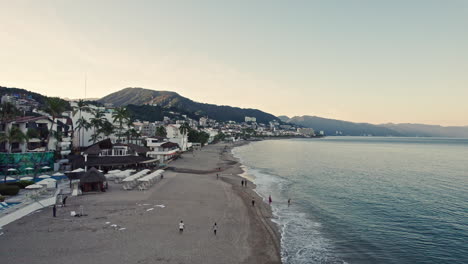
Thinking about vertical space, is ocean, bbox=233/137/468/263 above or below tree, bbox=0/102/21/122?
below

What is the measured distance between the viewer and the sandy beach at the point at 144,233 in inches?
709

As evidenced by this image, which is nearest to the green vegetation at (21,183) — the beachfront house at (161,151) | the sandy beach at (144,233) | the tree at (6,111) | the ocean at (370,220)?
the sandy beach at (144,233)

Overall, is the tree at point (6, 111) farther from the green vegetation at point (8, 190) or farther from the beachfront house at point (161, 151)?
the beachfront house at point (161, 151)

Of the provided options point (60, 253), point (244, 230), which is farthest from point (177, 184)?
point (60, 253)

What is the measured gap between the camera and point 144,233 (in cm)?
2172

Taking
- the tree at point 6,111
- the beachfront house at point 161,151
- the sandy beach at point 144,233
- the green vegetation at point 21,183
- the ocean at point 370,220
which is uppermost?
the tree at point 6,111

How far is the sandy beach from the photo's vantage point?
18.0 m

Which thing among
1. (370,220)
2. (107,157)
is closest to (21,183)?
(107,157)

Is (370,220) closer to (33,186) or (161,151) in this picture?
(33,186)

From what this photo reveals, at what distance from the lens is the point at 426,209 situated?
34781mm

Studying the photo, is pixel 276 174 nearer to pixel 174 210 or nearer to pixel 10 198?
pixel 174 210

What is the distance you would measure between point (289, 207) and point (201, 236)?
50.4 feet

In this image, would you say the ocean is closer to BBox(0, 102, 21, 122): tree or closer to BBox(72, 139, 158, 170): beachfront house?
BBox(72, 139, 158, 170): beachfront house

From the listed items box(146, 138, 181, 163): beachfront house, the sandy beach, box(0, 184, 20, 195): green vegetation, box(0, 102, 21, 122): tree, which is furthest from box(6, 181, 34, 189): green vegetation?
box(146, 138, 181, 163): beachfront house
